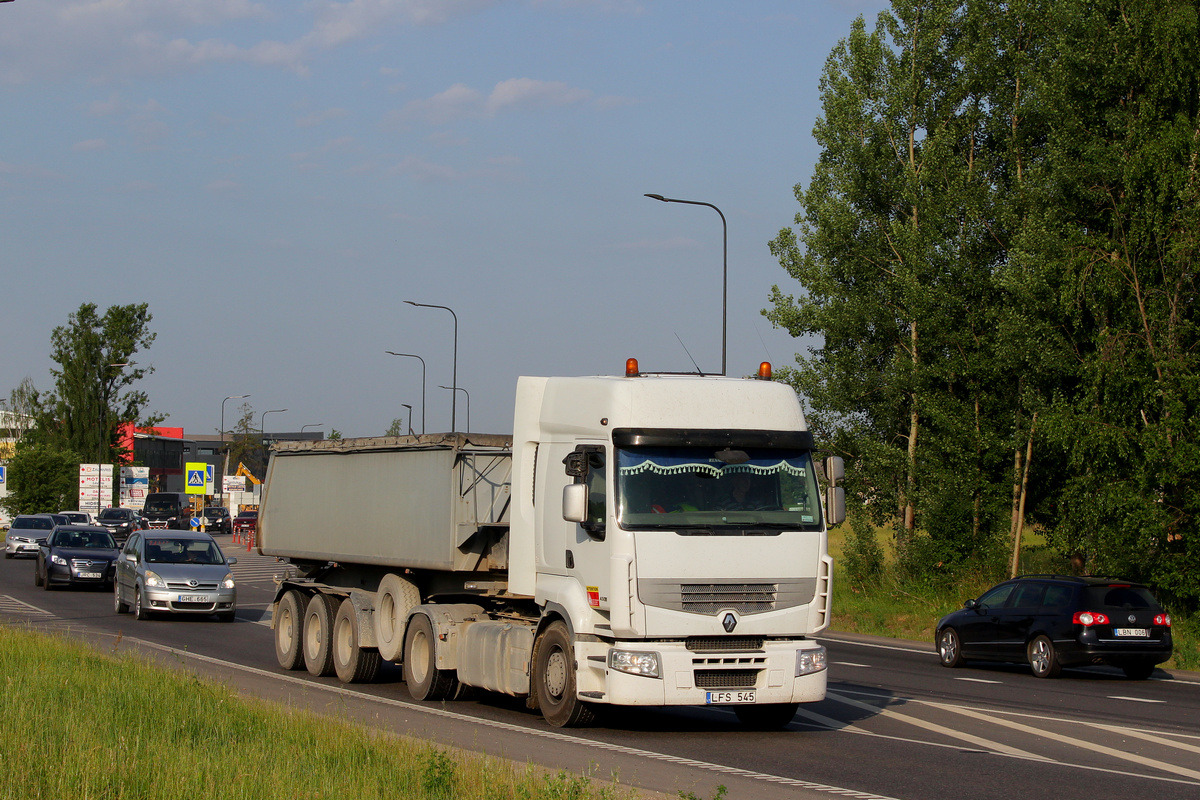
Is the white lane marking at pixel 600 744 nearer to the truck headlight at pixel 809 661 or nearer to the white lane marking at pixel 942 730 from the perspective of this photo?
the truck headlight at pixel 809 661

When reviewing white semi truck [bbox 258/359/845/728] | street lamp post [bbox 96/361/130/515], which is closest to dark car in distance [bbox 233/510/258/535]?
street lamp post [bbox 96/361/130/515]

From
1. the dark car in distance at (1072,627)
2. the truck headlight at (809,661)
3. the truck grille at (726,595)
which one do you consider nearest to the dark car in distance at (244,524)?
the dark car in distance at (1072,627)

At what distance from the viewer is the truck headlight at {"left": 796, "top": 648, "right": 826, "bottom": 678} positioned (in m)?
12.5

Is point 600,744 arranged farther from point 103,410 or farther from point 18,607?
point 103,410

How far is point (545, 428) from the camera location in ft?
45.2

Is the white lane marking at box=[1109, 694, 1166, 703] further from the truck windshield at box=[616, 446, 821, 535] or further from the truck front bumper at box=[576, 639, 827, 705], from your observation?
the truck windshield at box=[616, 446, 821, 535]

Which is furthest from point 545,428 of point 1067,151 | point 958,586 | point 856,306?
point 856,306

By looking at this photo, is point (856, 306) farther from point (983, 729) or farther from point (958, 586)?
point (983, 729)

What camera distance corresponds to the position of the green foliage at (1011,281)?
25797mm

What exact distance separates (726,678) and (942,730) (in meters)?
2.70

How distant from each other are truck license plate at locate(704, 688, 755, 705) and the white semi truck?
20 mm

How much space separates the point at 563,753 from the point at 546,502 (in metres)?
2.88

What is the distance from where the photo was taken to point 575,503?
1209cm

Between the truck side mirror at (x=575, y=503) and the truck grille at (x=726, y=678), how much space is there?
5.70 feet
